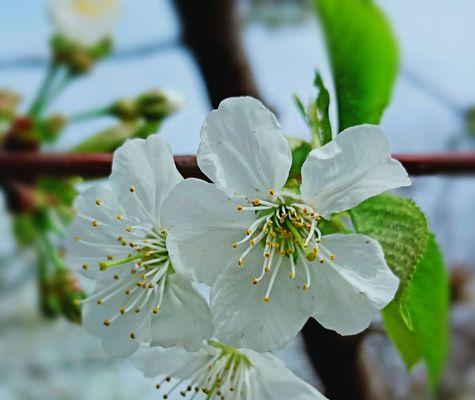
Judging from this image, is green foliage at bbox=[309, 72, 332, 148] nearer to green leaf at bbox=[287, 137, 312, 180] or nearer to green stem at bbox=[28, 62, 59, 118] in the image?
green leaf at bbox=[287, 137, 312, 180]

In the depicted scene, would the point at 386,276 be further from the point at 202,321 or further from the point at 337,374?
the point at 337,374

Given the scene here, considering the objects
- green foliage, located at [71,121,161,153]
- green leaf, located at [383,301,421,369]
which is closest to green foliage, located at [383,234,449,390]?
green leaf, located at [383,301,421,369]

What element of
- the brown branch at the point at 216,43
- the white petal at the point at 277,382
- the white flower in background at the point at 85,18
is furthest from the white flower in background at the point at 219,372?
the white flower in background at the point at 85,18

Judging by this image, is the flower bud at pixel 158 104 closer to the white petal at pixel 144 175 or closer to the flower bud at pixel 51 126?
the flower bud at pixel 51 126

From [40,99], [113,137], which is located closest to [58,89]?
[40,99]

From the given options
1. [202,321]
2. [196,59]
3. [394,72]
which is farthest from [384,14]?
[196,59]

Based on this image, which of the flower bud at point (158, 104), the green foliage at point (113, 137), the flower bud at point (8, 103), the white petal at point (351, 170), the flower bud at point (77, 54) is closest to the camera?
the white petal at point (351, 170)

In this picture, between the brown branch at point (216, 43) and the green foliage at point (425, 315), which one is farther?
the brown branch at point (216, 43)

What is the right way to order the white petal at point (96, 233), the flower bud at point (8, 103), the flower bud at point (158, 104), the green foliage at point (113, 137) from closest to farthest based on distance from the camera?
the white petal at point (96, 233), the green foliage at point (113, 137), the flower bud at point (158, 104), the flower bud at point (8, 103)
